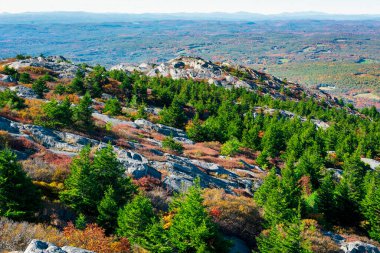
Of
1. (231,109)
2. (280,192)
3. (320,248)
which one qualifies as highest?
(280,192)

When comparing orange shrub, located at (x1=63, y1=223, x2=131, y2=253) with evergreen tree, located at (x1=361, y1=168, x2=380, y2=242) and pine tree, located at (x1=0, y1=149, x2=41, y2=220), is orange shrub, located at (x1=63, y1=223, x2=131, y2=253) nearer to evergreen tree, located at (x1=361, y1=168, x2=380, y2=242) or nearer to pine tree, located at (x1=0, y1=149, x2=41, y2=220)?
pine tree, located at (x1=0, y1=149, x2=41, y2=220)

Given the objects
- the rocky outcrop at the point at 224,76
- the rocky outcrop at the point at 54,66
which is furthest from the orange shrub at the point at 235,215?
the rocky outcrop at the point at 224,76

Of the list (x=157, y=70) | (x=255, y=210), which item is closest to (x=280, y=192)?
(x=255, y=210)

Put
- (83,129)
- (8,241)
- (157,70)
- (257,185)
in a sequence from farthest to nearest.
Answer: (157,70)
(83,129)
(257,185)
(8,241)

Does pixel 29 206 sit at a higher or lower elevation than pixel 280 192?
higher

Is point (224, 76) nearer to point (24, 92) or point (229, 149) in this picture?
point (24, 92)

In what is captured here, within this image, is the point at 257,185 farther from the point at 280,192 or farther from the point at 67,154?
the point at 67,154

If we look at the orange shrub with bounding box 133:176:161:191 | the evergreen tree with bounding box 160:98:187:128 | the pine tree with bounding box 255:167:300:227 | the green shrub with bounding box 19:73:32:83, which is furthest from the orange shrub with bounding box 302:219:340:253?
the green shrub with bounding box 19:73:32:83

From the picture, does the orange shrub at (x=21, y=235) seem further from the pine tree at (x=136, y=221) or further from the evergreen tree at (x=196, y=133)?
the evergreen tree at (x=196, y=133)
